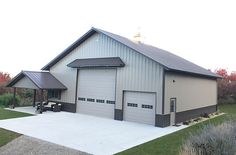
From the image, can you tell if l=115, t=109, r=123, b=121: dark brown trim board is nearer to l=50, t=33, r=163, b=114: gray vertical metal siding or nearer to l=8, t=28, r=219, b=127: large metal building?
l=8, t=28, r=219, b=127: large metal building

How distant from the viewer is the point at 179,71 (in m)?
14.0

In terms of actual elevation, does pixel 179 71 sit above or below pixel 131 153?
above

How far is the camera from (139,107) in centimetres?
1402

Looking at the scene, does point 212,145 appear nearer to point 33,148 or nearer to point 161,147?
point 161,147

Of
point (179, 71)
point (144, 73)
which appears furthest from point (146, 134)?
point (179, 71)

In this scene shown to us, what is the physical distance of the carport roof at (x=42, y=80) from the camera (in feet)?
55.2

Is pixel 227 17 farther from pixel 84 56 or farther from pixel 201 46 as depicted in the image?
pixel 201 46

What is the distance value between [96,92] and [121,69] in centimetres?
282

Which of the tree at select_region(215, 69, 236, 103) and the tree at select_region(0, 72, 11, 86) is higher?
Answer: the tree at select_region(0, 72, 11, 86)

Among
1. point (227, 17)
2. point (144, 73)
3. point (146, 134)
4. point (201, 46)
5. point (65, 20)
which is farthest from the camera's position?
point (201, 46)

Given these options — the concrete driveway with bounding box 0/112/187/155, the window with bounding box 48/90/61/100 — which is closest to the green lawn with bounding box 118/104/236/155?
the concrete driveway with bounding box 0/112/187/155

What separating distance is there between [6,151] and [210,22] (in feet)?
66.0

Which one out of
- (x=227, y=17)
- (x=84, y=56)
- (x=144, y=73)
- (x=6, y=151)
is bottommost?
(x=6, y=151)

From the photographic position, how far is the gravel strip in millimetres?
7855
